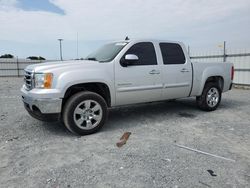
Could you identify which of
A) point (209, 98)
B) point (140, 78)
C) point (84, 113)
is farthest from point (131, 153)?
point (209, 98)

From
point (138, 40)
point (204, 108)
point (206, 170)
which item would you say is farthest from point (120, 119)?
point (206, 170)

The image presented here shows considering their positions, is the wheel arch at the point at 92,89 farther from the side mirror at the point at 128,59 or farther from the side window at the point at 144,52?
the side window at the point at 144,52

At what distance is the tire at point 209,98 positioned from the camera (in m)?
6.35

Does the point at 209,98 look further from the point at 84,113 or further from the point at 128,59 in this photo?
the point at 84,113

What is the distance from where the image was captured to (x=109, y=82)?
467 cm

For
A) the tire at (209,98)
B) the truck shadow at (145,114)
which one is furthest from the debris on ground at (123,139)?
the tire at (209,98)

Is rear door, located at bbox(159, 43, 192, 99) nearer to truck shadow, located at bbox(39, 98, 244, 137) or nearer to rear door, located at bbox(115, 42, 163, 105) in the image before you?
rear door, located at bbox(115, 42, 163, 105)

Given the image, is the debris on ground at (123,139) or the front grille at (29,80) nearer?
the debris on ground at (123,139)

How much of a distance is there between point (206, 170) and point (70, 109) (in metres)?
2.53

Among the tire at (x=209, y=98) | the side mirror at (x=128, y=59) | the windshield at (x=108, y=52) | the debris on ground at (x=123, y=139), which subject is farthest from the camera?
the tire at (x=209, y=98)

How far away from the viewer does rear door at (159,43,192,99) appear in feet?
18.1

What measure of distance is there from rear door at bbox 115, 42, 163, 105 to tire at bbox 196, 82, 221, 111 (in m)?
1.54

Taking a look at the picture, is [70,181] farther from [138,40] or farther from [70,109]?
[138,40]

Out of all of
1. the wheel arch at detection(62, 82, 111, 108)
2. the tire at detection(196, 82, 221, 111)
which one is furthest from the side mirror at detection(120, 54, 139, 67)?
the tire at detection(196, 82, 221, 111)
